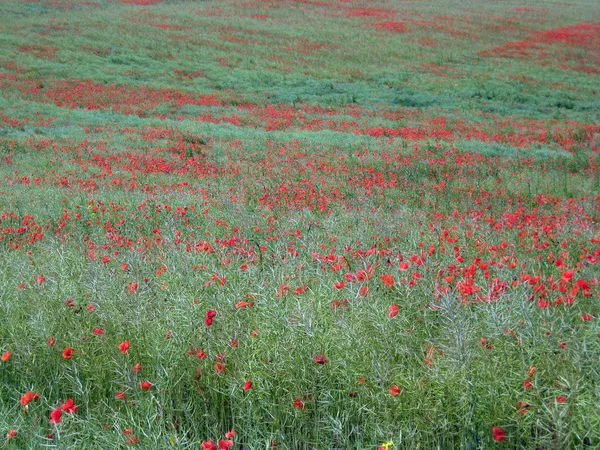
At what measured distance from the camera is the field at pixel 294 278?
8.09ft

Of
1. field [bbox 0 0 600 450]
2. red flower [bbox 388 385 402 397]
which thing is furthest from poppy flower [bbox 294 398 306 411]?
red flower [bbox 388 385 402 397]

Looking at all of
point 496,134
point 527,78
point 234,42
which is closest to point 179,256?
point 496,134

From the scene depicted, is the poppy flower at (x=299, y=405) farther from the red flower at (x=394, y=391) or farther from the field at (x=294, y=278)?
the red flower at (x=394, y=391)

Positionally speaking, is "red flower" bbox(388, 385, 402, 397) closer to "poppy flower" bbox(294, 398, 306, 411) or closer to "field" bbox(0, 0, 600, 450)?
A: "field" bbox(0, 0, 600, 450)

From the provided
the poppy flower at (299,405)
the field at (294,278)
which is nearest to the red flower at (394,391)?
the field at (294,278)

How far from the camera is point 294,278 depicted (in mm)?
3746

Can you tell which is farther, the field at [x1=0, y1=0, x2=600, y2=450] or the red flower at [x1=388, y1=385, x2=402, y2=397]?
the field at [x1=0, y1=0, x2=600, y2=450]

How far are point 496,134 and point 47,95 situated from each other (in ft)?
60.0

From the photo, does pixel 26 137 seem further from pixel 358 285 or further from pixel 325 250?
pixel 358 285

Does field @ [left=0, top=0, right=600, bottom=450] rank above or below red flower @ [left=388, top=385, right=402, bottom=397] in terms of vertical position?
below

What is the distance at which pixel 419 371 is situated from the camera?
8.73 feet

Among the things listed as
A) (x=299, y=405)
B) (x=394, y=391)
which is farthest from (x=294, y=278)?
(x=394, y=391)

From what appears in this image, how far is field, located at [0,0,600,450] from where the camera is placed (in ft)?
8.09

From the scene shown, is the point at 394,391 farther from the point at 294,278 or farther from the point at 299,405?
the point at 294,278
